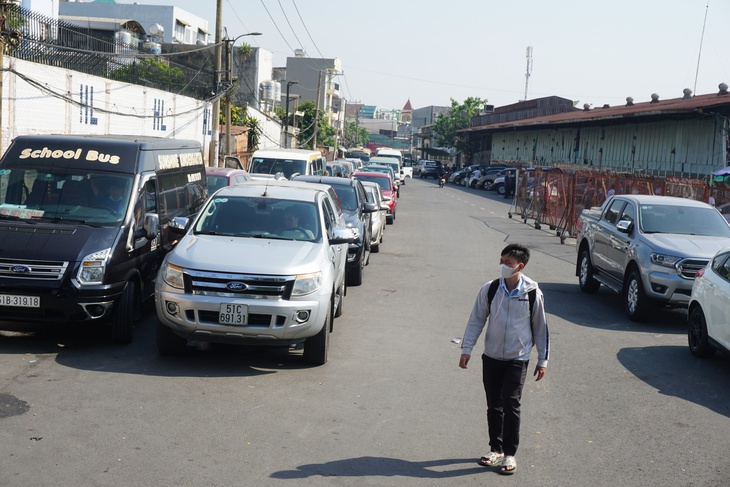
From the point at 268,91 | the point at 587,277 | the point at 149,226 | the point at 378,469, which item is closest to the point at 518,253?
the point at 378,469

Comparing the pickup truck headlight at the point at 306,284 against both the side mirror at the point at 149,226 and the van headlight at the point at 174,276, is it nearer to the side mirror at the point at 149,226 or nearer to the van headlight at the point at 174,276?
the van headlight at the point at 174,276

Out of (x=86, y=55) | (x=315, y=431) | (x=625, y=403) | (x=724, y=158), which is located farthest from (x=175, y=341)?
(x=724, y=158)

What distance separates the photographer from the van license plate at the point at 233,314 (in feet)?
26.8

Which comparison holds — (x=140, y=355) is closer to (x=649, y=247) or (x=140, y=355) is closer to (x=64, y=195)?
(x=64, y=195)

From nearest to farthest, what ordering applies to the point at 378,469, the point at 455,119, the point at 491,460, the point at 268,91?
1. the point at 378,469
2. the point at 491,460
3. the point at 268,91
4. the point at 455,119

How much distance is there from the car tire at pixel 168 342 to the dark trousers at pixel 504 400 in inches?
147

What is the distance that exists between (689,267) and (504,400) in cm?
700

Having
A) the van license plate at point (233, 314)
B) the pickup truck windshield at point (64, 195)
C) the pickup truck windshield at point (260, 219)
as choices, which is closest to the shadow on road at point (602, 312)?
the pickup truck windshield at point (260, 219)

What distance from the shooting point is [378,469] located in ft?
19.3

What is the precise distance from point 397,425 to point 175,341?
2.85 metres

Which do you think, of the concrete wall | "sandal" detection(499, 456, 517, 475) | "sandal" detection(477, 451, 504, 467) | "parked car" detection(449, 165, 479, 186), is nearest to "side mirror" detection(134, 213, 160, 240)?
"sandal" detection(477, 451, 504, 467)

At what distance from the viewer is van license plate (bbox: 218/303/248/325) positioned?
8180mm

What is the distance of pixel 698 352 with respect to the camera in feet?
33.0

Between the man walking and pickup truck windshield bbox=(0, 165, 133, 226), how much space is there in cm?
518
